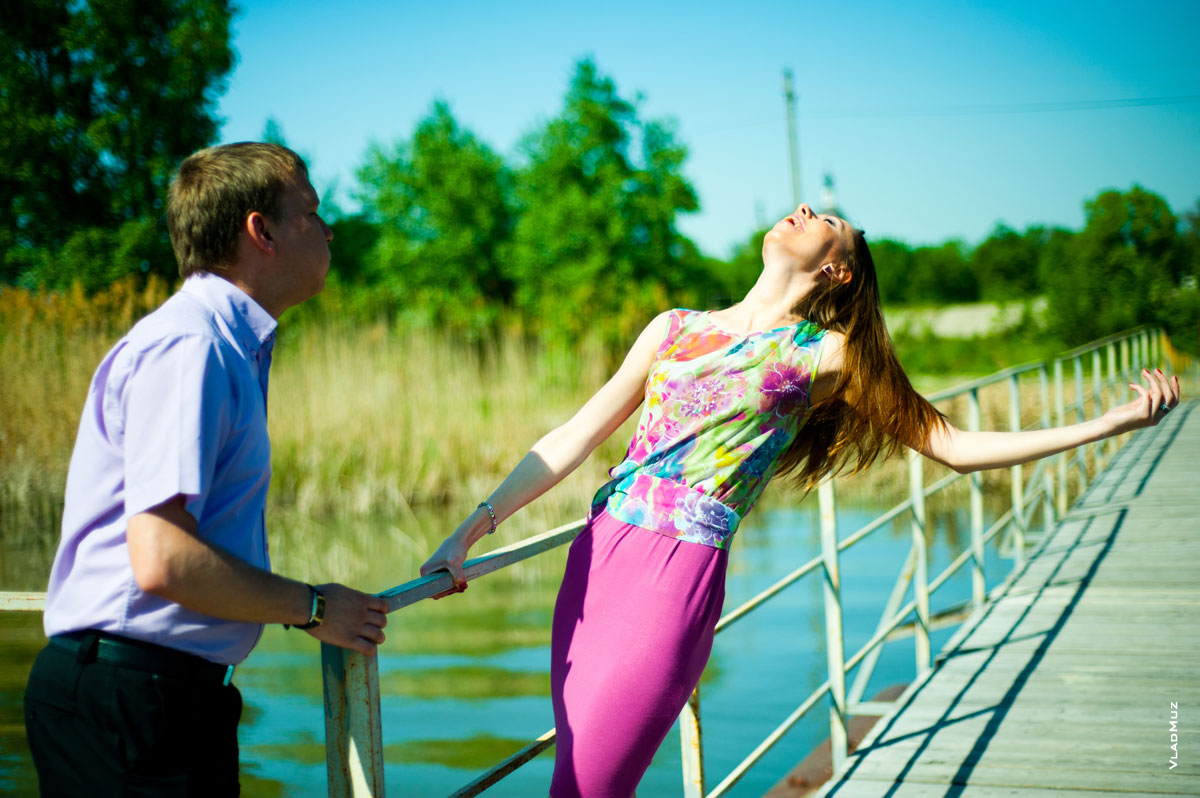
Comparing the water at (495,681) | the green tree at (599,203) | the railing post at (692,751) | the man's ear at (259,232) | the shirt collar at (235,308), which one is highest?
the green tree at (599,203)

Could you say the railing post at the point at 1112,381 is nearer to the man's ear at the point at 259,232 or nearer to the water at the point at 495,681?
the water at the point at 495,681

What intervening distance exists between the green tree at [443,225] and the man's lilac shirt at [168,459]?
25.9 meters

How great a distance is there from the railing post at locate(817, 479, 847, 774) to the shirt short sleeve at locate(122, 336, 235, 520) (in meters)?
1.76

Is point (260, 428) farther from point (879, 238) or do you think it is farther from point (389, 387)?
point (879, 238)

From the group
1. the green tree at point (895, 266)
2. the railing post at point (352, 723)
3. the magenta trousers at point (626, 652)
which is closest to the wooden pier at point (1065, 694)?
the magenta trousers at point (626, 652)

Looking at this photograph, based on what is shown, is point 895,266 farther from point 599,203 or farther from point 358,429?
point 358,429

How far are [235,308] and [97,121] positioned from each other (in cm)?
1887

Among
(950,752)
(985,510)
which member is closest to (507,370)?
(985,510)

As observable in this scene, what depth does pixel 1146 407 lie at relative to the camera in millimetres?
1500

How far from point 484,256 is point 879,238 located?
97.5 feet

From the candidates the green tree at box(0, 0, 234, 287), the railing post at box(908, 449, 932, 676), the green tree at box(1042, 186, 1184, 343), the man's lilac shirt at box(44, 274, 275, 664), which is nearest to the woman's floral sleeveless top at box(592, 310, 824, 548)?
the man's lilac shirt at box(44, 274, 275, 664)

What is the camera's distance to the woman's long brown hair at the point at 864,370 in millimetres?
1517

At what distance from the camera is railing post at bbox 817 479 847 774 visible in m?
2.43

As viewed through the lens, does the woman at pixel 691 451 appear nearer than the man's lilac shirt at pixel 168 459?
No
